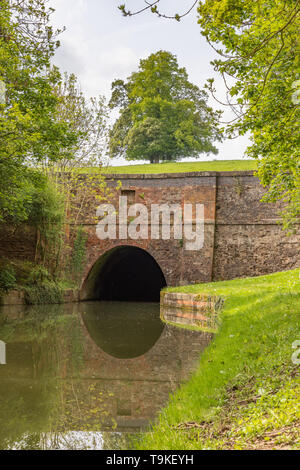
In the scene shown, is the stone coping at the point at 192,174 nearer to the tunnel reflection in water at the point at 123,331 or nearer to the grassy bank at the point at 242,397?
the tunnel reflection in water at the point at 123,331

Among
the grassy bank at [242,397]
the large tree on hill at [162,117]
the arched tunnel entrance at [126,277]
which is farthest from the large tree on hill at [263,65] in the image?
the large tree on hill at [162,117]

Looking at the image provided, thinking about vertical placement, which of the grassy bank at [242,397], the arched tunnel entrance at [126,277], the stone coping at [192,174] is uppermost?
the stone coping at [192,174]

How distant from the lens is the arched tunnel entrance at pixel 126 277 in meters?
20.4

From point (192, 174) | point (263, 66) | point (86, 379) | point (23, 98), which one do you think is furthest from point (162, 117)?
point (86, 379)

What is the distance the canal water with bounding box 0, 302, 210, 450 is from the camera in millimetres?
3846

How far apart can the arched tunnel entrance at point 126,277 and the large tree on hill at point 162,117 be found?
11144mm

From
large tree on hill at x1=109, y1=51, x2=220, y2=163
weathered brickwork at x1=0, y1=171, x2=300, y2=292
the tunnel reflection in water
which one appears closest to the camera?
the tunnel reflection in water

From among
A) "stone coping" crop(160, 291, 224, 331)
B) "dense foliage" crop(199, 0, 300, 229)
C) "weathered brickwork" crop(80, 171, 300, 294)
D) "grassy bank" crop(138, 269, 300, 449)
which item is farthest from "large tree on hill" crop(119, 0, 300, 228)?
"weathered brickwork" crop(80, 171, 300, 294)

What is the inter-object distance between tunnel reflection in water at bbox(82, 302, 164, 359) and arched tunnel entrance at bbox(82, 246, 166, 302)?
17.9ft

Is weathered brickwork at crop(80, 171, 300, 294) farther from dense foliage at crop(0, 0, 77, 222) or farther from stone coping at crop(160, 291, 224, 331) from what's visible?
dense foliage at crop(0, 0, 77, 222)

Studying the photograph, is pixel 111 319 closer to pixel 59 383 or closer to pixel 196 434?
pixel 59 383

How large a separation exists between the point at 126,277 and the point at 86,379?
19641 mm

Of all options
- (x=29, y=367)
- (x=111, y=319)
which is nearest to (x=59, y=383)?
(x=29, y=367)

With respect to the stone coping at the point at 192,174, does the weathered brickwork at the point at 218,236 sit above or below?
below
